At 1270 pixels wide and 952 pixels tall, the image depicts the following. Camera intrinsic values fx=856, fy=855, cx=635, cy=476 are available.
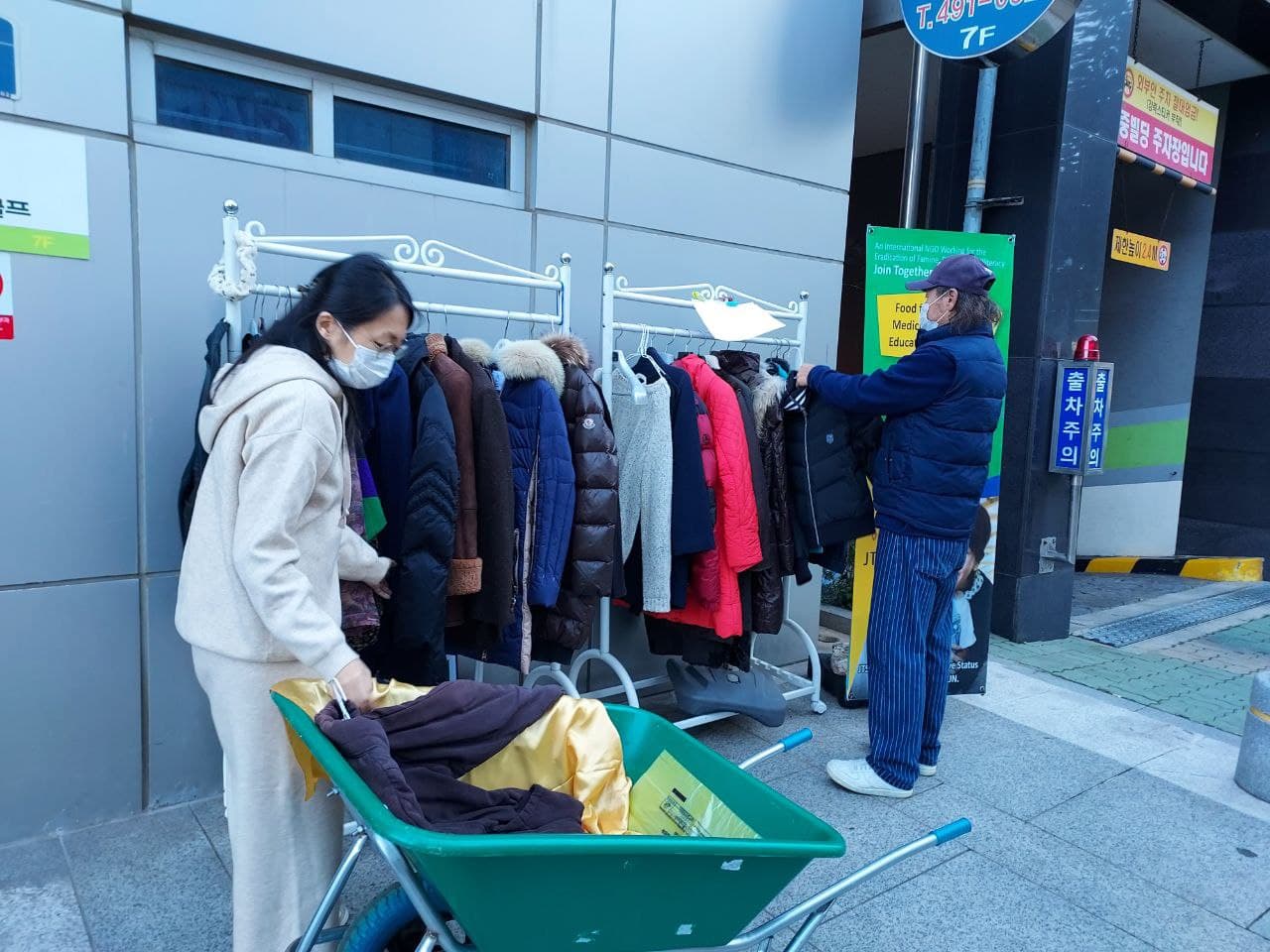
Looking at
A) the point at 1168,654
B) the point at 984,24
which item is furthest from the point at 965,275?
the point at 1168,654

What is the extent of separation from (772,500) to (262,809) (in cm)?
236

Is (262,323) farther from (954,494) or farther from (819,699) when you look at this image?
(819,699)

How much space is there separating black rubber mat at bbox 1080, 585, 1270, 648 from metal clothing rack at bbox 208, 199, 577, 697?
440 cm

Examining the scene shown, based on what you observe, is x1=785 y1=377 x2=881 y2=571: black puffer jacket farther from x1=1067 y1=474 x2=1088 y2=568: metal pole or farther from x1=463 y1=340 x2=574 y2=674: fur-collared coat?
x1=1067 y1=474 x2=1088 y2=568: metal pole

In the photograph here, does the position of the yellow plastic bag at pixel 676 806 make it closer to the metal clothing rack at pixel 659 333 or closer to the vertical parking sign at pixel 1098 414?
the metal clothing rack at pixel 659 333

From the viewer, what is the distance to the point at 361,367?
202cm

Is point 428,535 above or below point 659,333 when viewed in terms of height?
below

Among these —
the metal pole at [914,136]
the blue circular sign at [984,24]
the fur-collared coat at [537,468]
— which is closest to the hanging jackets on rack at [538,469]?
the fur-collared coat at [537,468]

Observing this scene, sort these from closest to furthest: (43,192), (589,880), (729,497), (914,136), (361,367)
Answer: (589,880)
(361,367)
(43,192)
(729,497)
(914,136)

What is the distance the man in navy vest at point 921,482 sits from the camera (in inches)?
126

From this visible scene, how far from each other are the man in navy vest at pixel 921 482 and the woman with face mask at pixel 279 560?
6.45 feet

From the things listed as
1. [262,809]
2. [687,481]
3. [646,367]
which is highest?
[646,367]

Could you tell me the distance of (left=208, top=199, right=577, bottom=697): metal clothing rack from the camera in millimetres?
2520

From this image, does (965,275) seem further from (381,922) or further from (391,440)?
(381,922)
